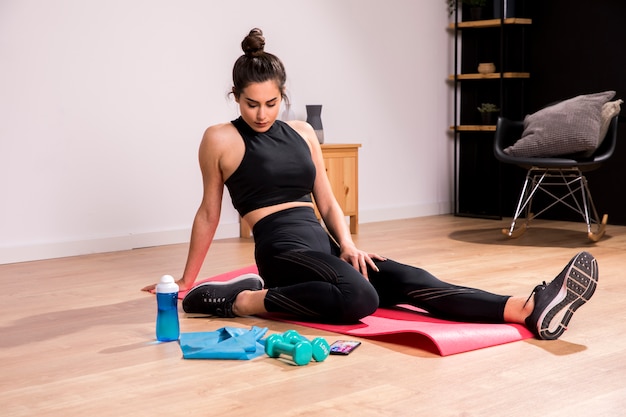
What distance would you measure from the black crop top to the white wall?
1.73 m

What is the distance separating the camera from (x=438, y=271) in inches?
148

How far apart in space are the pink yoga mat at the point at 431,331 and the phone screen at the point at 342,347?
4.8 inches

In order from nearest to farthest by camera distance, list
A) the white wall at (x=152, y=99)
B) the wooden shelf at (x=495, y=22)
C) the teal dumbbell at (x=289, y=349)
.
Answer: the teal dumbbell at (x=289, y=349)
the white wall at (x=152, y=99)
the wooden shelf at (x=495, y=22)

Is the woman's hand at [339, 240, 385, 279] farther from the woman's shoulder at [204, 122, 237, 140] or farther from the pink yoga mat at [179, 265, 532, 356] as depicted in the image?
the woman's shoulder at [204, 122, 237, 140]

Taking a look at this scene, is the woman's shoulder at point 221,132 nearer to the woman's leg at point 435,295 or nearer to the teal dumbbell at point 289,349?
the woman's leg at point 435,295

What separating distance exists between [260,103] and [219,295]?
0.63m

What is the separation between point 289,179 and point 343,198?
232 centimetres

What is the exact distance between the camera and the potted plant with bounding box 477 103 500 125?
5.84 m

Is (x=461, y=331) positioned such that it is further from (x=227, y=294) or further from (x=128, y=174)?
(x=128, y=174)

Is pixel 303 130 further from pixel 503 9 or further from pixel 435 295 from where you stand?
pixel 503 9

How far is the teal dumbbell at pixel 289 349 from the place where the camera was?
2258 mm

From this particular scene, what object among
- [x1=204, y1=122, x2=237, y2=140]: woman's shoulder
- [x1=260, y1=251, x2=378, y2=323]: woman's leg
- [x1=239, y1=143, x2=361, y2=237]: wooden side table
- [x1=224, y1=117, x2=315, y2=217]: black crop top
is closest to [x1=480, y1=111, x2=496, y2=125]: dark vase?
[x1=239, y1=143, x2=361, y2=237]: wooden side table

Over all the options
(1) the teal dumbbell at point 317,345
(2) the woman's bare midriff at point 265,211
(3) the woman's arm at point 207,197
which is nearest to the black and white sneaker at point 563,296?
(1) the teal dumbbell at point 317,345

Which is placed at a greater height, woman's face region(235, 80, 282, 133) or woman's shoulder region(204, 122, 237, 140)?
woman's face region(235, 80, 282, 133)
